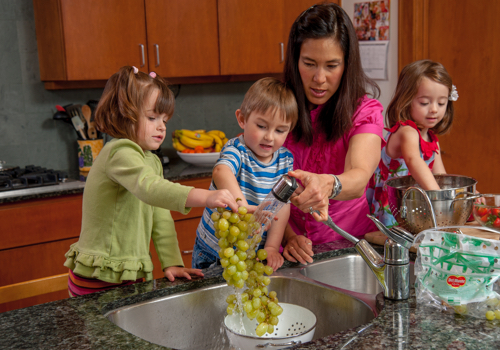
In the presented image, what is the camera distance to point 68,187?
2.56m

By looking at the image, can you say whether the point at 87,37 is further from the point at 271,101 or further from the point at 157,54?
the point at 271,101

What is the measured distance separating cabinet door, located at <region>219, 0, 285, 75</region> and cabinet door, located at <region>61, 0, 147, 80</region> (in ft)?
1.71

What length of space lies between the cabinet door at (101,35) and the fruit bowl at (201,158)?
1.86 ft

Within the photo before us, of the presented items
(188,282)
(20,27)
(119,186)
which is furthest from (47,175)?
(188,282)

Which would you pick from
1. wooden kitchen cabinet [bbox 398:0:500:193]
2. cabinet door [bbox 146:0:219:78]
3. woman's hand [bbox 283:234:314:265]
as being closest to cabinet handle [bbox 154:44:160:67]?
cabinet door [bbox 146:0:219:78]

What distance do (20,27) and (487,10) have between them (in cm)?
260

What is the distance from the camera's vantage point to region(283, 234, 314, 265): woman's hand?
141 centimetres

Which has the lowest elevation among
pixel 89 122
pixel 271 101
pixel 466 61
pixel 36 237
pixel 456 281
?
pixel 36 237

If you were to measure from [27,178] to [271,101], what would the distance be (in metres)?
1.59

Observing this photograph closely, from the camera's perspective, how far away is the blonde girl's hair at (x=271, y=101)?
1.42 m

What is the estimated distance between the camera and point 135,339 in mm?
966

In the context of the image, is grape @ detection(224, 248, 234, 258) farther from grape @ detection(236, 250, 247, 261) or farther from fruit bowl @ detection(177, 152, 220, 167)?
fruit bowl @ detection(177, 152, 220, 167)

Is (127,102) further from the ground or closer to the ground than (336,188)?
further from the ground

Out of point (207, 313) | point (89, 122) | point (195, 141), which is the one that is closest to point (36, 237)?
point (89, 122)
